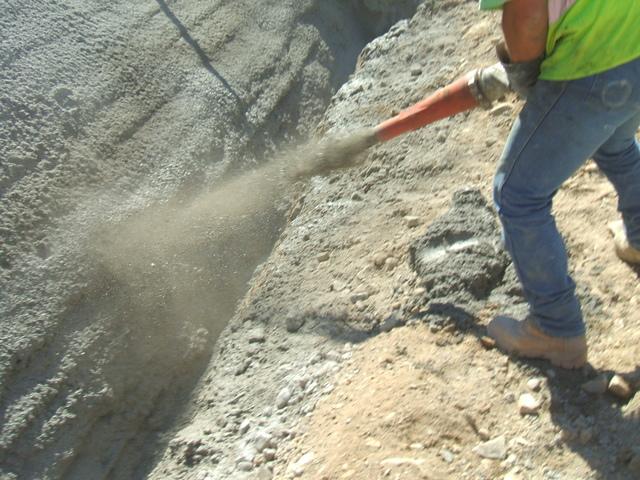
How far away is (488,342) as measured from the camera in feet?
9.72

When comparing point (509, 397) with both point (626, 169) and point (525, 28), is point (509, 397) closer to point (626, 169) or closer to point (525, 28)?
point (626, 169)

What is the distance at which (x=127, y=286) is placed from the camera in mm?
3994

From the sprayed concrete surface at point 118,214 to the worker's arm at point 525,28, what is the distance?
2.50 m

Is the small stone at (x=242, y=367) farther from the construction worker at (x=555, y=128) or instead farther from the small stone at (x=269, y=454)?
the construction worker at (x=555, y=128)

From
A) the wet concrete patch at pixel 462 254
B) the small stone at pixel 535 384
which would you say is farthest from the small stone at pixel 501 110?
the small stone at pixel 535 384

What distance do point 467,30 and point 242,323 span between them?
3282 millimetres

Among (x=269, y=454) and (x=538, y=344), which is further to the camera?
(x=269, y=454)

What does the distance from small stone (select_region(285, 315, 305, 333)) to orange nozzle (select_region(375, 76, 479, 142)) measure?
117 centimetres

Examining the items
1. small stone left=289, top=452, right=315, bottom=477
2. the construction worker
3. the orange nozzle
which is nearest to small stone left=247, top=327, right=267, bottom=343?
small stone left=289, top=452, right=315, bottom=477

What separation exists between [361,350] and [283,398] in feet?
1.34

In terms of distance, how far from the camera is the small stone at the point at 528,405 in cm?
263

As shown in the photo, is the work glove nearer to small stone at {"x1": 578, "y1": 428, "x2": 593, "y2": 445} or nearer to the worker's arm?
the worker's arm

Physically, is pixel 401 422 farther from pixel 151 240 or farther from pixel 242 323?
pixel 151 240

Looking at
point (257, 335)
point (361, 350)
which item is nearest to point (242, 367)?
point (257, 335)
